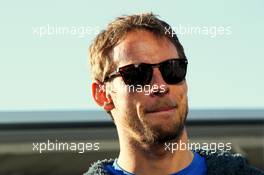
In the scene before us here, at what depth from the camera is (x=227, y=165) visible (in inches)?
42.5

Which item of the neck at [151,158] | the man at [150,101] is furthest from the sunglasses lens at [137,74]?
the neck at [151,158]

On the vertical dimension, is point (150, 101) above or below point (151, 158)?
above

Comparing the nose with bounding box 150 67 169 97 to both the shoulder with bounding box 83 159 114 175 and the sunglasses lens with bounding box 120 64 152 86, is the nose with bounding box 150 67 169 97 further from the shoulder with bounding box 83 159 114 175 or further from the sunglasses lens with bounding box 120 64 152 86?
the shoulder with bounding box 83 159 114 175

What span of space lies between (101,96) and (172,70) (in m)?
0.19

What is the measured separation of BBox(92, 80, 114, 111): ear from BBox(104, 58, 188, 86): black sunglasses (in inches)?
2.4

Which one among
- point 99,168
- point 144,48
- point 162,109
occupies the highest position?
point 144,48

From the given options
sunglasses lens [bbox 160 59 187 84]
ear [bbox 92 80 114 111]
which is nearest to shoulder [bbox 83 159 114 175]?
ear [bbox 92 80 114 111]

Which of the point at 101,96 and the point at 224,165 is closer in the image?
the point at 224,165

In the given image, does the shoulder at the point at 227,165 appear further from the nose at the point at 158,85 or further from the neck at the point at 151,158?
the nose at the point at 158,85

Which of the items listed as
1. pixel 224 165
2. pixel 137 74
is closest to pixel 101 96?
pixel 137 74

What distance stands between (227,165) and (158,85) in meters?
0.21

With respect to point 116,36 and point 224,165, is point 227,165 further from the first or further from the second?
point 116,36

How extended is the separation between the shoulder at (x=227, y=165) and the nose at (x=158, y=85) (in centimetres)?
16

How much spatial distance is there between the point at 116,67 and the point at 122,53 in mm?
35
